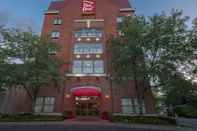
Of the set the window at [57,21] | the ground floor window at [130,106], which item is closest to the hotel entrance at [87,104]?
the ground floor window at [130,106]

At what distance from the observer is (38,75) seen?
2070 cm

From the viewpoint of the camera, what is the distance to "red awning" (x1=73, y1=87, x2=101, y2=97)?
78.2 ft

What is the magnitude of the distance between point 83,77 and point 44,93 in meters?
6.41

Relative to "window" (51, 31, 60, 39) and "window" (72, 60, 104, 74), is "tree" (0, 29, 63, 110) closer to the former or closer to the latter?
"window" (72, 60, 104, 74)

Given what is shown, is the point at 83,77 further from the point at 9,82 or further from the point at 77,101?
the point at 9,82

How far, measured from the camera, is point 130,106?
81.1 ft

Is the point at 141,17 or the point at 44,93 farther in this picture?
the point at 44,93

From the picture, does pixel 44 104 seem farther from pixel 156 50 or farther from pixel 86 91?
pixel 156 50

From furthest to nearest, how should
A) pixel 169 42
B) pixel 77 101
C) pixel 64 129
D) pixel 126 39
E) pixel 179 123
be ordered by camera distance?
pixel 77 101 → pixel 126 39 → pixel 169 42 → pixel 179 123 → pixel 64 129

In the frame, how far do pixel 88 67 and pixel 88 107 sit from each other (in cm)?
617

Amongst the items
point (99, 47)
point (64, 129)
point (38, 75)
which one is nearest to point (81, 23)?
point (99, 47)

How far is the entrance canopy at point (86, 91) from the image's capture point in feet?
78.2

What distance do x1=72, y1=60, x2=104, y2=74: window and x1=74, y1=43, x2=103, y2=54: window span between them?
5.21 feet

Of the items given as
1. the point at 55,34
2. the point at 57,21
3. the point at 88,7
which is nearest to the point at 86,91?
the point at 55,34
